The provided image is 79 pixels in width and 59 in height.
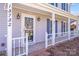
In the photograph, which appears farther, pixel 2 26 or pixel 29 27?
pixel 29 27

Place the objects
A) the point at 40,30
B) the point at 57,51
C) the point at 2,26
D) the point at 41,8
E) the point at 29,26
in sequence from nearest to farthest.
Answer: the point at 2,26 → the point at 57,51 → the point at 41,8 → the point at 29,26 → the point at 40,30

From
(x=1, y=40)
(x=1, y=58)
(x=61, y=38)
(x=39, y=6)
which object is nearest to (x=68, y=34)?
(x=61, y=38)

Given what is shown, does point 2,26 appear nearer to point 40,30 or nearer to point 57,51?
point 57,51

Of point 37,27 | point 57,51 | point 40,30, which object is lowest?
point 57,51

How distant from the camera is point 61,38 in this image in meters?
10.0

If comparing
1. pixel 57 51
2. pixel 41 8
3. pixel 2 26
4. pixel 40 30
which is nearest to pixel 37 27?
pixel 40 30

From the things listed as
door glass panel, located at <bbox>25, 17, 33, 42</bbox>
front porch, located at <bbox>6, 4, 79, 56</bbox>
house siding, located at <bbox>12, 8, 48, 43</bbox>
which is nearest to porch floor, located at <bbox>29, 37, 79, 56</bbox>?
front porch, located at <bbox>6, 4, 79, 56</bbox>

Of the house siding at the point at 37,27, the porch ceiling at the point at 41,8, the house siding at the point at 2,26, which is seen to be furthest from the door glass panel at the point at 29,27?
the house siding at the point at 2,26

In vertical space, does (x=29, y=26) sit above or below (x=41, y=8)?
below

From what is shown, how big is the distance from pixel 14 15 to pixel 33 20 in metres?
1.61

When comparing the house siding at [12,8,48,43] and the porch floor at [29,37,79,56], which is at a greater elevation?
the house siding at [12,8,48,43]

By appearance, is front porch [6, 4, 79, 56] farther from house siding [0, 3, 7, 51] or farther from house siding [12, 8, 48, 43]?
house siding [0, 3, 7, 51]

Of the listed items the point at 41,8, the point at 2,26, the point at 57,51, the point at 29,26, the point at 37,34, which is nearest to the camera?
the point at 2,26

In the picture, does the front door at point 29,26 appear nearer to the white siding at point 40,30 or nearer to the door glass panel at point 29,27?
the door glass panel at point 29,27
